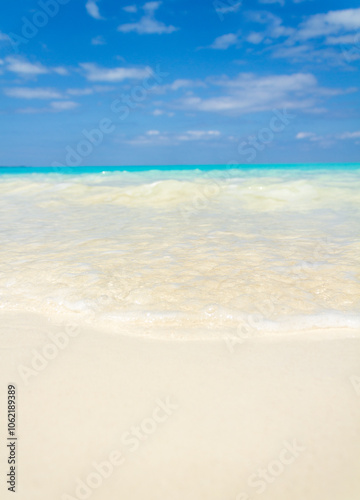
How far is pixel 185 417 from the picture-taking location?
1904 mm

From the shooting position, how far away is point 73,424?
1865 millimetres

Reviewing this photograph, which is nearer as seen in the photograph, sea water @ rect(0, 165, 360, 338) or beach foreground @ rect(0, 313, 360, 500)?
beach foreground @ rect(0, 313, 360, 500)

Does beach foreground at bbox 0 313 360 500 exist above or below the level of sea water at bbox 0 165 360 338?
below

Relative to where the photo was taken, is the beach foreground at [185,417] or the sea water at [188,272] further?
the sea water at [188,272]

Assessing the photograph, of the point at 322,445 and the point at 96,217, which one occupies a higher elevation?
the point at 96,217

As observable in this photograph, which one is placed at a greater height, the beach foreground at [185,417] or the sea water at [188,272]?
the sea water at [188,272]

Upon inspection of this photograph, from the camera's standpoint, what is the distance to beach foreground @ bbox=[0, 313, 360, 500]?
Result: 5.19ft

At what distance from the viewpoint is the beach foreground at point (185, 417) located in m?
1.58

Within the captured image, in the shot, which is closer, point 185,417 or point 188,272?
point 185,417

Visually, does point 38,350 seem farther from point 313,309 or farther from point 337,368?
point 313,309

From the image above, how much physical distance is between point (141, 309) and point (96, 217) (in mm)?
5670

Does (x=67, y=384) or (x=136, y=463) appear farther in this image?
(x=67, y=384)

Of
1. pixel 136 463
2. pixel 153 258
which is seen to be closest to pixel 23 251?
pixel 153 258

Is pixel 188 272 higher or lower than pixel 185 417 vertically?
higher
